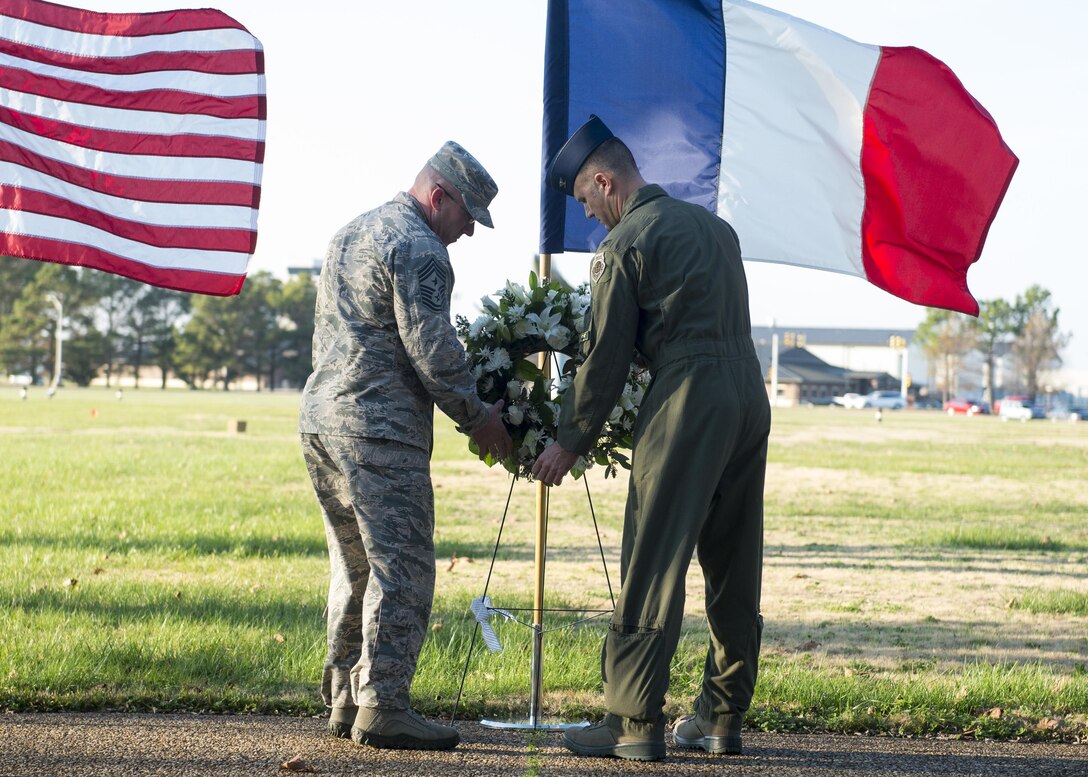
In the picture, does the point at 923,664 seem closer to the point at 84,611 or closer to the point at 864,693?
the point at 864,693

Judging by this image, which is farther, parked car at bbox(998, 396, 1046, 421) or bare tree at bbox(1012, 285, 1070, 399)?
bare tree at bbox(1012, 285, 1070, 399)

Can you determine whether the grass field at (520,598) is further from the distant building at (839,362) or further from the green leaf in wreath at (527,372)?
the distant building at (839,362)

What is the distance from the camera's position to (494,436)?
479cm

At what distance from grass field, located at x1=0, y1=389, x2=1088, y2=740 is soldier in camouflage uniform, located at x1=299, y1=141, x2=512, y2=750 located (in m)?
0.82

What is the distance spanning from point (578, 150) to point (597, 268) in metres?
0.49

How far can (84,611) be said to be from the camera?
7090 mm

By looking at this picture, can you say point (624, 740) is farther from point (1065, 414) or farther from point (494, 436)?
point (1065, 414)

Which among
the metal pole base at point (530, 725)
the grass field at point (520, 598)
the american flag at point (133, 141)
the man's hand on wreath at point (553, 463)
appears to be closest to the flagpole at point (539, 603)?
the metal pole base at point (530, 725)

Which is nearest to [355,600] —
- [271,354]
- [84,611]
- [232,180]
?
[232,180]

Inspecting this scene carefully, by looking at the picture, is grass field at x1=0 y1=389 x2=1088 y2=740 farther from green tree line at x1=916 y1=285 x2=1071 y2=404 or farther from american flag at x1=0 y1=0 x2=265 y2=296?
green tree line at x1=916 y1=285 x2=1071 y2=404

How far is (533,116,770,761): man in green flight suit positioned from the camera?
14.3 ft

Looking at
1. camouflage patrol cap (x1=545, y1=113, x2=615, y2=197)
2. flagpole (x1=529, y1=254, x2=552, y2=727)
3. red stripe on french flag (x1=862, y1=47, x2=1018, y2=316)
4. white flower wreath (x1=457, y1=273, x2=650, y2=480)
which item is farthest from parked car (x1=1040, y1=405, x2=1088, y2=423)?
camouflage patrol cap (x1=545, y1=113, x2=615, y2=197)

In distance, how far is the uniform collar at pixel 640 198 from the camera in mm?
4629

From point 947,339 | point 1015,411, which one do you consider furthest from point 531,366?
point 947,339
